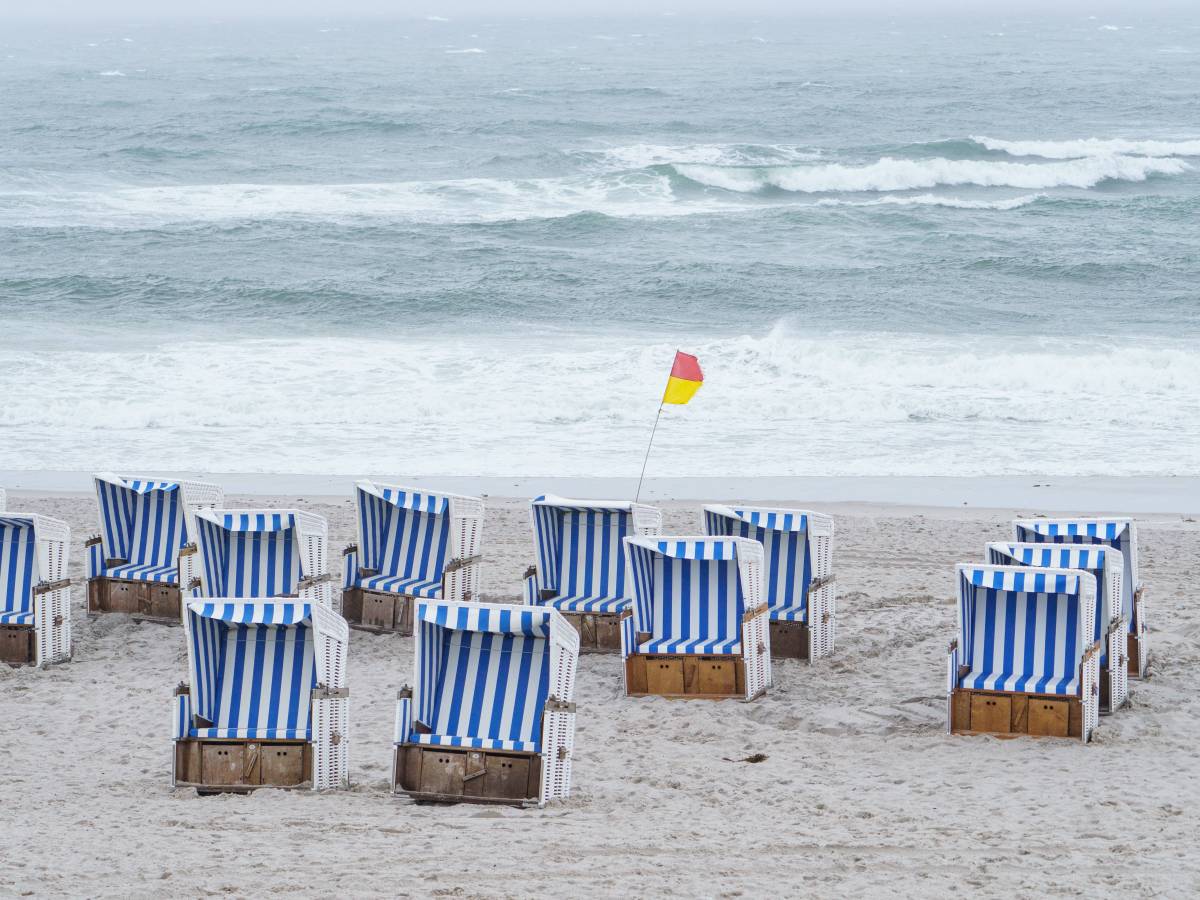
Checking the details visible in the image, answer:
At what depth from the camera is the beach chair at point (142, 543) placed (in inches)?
372

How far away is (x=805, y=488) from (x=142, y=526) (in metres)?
6.60

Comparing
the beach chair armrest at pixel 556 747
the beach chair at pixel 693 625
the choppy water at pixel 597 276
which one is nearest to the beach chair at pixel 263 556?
the beach chair at pixel 693 625

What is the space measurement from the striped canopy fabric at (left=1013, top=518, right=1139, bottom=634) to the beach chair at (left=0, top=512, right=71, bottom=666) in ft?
18.3

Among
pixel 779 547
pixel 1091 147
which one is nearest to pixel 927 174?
pixel 1091 147

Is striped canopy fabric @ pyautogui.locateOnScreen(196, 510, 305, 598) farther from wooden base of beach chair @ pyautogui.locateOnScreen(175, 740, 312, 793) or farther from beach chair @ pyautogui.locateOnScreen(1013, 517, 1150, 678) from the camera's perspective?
beach chair @ pyautogui.locateOnScreen(1013, 517, 1150, 678)

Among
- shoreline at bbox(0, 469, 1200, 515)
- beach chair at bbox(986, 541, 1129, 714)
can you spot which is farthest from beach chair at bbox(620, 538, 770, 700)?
shoreline at bbox(0, 469, 1200, 515)

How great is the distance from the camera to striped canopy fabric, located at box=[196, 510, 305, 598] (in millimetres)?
8805

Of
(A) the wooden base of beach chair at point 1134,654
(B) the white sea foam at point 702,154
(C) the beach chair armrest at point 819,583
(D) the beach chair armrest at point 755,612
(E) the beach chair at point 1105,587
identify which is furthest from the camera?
(B) the white sea foam at point 702,154

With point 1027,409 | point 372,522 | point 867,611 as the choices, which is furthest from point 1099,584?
point 1027,409

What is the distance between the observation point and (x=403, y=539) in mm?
9492

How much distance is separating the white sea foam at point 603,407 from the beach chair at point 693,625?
670 centimetres

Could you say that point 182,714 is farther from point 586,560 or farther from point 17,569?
point 586,560

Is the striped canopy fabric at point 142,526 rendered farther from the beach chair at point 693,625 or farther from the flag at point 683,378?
the flag at point 683,378

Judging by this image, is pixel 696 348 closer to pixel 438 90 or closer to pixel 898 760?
pixel 898 760
